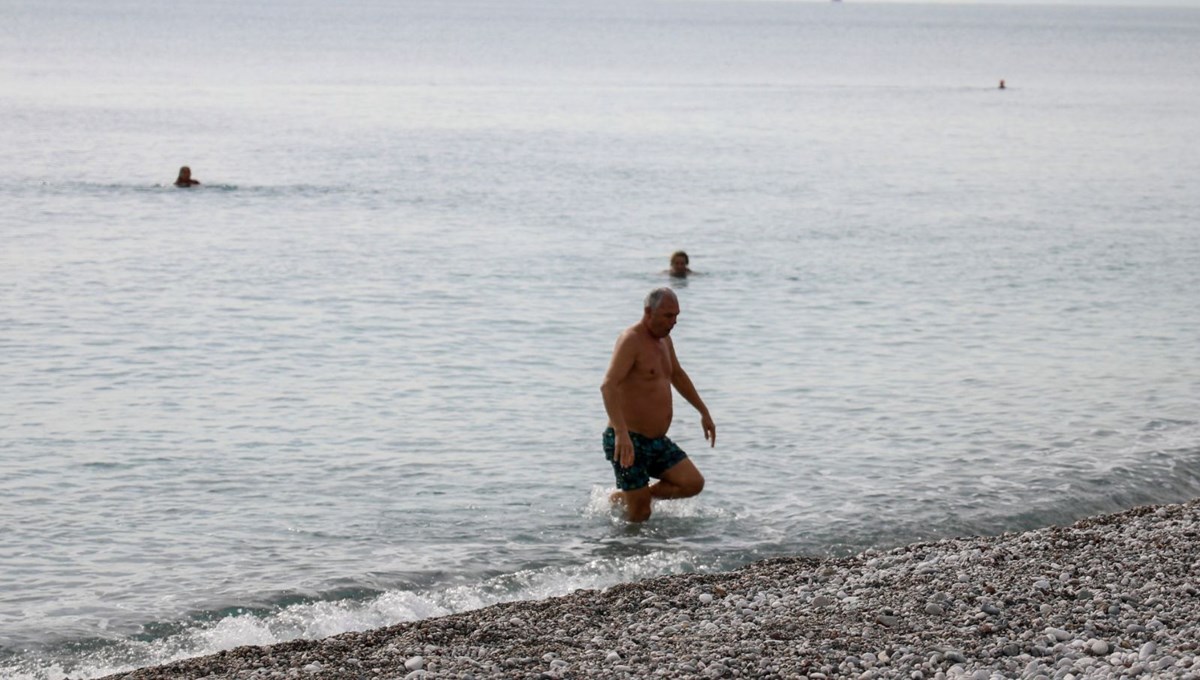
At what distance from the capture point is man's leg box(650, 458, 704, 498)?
431 inches

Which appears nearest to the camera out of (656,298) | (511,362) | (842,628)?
(842,628)

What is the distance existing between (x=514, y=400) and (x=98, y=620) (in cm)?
669

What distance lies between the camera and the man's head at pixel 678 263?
2186 centimetres

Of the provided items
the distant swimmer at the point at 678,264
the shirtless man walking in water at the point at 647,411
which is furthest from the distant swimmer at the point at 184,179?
the shirtless man walking in water at the point at 647,411

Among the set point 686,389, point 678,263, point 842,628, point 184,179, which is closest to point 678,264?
point 678,263

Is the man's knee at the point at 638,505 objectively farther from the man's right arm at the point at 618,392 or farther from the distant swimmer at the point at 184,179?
the distant swimmer at the point at 184,179

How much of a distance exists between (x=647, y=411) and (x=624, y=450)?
13.9 inches

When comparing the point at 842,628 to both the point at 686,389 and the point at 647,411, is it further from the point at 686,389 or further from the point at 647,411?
the point at 686,389

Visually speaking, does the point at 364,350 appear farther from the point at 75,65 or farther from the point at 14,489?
the point at 75,65

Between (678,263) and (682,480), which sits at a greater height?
(678,263)

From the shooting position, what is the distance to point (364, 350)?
17.6 meters

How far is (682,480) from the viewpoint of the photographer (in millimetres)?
10938

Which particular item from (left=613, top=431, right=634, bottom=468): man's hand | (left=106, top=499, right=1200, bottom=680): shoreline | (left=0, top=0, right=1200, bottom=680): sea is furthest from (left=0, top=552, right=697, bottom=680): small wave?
(left=613, top=431, right=634, bottom=468): man's hand

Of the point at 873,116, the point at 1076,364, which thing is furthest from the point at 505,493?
the point at 873,116
